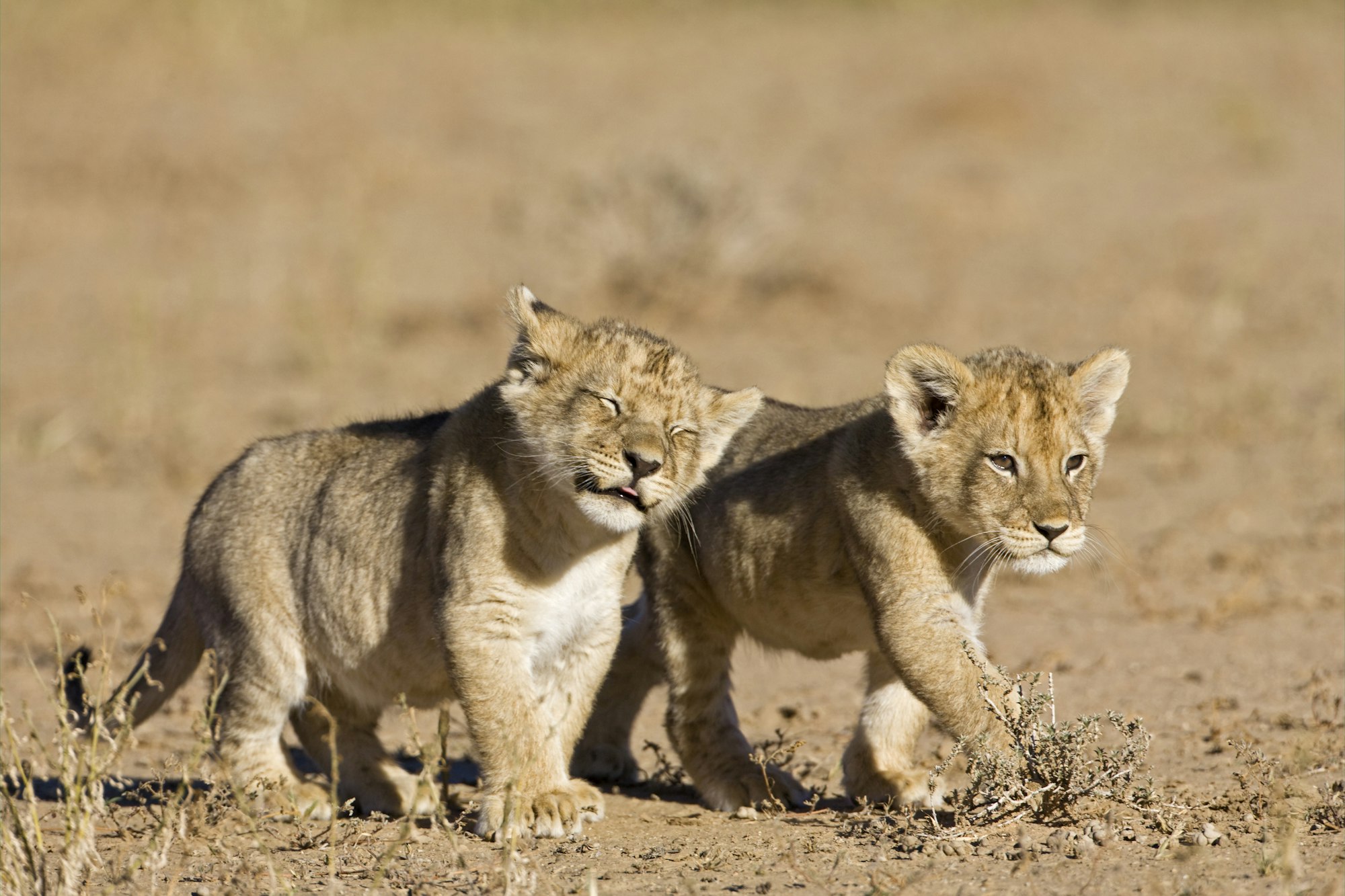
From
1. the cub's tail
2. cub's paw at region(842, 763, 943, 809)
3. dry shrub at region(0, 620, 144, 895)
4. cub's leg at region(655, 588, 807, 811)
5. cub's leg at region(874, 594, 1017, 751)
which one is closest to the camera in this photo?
→ dry shrub at region(0, 620, 144, 895)

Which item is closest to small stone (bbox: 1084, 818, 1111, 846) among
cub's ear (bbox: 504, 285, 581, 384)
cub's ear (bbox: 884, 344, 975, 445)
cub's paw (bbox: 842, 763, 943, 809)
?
cub's paw (bbox: 842, 763, 943, 809)

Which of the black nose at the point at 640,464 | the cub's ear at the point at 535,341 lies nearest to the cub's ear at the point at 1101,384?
the black nose at the point at 640,464

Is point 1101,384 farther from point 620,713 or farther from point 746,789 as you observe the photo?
point 620,713

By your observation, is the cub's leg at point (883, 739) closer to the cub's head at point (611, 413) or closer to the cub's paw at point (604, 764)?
the cub's paw at point (604, 764)

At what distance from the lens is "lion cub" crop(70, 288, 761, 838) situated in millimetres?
5621

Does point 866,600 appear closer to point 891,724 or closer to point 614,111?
point 891,724

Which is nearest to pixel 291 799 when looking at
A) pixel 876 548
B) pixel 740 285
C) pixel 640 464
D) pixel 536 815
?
pixel 536 815

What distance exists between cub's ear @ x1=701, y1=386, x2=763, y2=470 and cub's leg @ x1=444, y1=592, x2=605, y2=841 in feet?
2.89

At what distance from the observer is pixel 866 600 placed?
19.6 ft

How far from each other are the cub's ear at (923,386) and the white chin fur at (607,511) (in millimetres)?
1074

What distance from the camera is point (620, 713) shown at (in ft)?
23.2

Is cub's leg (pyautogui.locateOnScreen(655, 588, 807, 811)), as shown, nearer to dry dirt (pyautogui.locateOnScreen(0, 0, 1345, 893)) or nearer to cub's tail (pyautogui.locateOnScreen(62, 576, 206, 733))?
dry dirt (pyautogui.locateOnScreen(0, 0, 1345, 893))

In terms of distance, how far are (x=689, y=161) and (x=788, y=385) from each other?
3.58m

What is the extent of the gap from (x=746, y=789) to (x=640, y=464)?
1.65 meters
